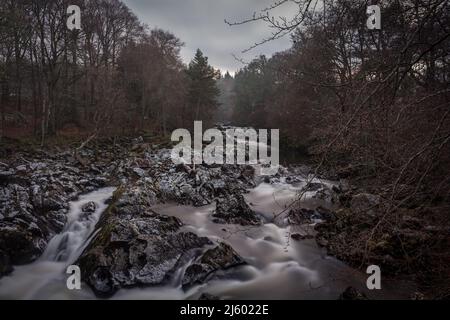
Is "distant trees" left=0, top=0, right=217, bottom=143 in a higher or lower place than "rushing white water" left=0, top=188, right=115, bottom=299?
higher

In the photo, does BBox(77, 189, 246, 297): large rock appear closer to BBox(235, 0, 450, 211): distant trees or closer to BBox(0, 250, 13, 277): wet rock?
BBox(0, 250, 13, 277): wet rock

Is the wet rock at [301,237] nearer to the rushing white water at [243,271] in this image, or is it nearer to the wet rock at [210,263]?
the rushing white water at [243,271]

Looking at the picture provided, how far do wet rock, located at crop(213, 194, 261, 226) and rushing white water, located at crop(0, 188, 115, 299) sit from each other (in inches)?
148

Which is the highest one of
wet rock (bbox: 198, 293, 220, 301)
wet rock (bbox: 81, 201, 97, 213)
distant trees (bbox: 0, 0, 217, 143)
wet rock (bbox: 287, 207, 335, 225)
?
distant trees (bbox: 0, 0, 217, 143)

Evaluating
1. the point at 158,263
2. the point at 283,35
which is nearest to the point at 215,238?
the point at 158,263

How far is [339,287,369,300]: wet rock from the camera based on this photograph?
5949 millimetres

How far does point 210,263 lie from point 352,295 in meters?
2.98

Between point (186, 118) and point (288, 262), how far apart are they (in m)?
26.8

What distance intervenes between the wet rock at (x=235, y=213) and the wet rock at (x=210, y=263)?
2.05 meters

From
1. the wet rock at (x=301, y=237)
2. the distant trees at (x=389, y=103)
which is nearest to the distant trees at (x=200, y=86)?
the wet rock at (x=301, y=237)

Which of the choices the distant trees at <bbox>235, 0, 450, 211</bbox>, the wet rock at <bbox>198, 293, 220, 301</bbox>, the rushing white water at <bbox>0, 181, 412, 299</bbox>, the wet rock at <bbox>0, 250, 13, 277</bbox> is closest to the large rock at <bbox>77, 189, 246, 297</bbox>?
the rushing white water at <bbox>0, 181, 412, 299</bbox>

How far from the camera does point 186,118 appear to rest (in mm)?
33312

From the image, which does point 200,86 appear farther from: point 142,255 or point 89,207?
point 142,255
